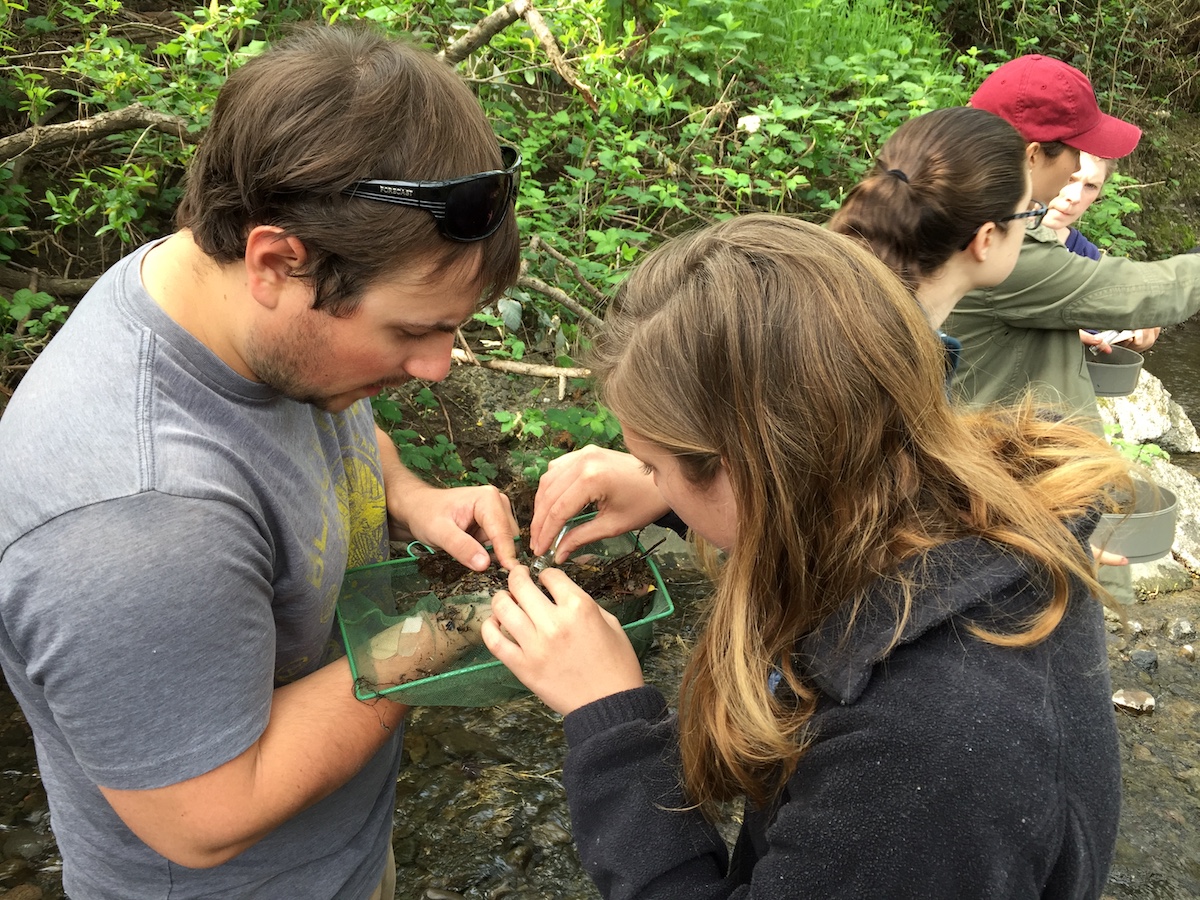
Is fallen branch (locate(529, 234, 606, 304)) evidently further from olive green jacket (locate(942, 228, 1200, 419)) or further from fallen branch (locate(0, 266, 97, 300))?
fallen branch (locate(0, 266, 97, 300))

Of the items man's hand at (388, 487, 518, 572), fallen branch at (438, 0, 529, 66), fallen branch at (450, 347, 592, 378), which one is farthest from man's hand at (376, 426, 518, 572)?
fallen branch at (438, 0, 529, 66)

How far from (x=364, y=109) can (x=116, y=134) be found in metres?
2.96

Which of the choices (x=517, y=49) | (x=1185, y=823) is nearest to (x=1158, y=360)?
(x=1185, y=823)

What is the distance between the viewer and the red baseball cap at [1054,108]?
3.46 m

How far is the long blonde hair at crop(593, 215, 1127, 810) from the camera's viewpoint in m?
1.23

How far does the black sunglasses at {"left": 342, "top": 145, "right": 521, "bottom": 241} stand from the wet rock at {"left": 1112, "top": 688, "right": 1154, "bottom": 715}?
3663mm

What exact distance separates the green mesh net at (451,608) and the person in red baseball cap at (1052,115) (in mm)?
2686

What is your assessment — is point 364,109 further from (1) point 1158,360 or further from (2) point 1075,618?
(1) point 1158,360

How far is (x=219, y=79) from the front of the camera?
10.3 ft

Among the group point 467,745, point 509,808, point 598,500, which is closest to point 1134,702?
point 509,808

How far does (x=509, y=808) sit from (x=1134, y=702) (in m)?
2.76

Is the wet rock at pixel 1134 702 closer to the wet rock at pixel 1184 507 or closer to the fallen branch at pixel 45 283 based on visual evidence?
the wet rock at pixel 1184 507

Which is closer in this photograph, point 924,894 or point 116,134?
point 924,894

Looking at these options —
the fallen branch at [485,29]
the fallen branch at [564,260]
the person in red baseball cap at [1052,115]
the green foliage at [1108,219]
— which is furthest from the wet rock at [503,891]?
the green foliage at [1108,219]
